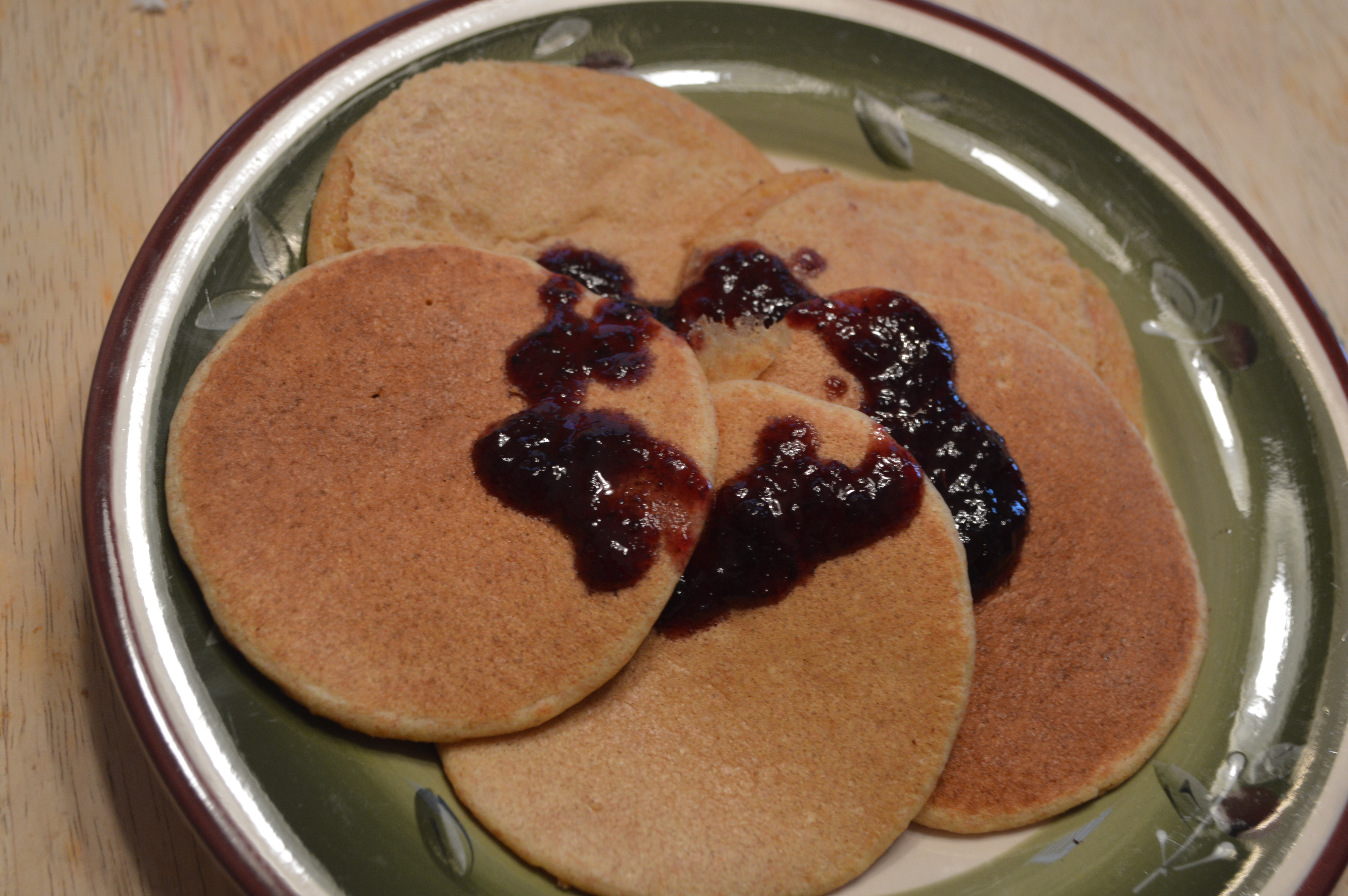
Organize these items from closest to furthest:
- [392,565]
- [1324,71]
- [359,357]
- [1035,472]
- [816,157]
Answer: [392,565]
[359,357]
[1035,472]
[816,157]
[1324,71]

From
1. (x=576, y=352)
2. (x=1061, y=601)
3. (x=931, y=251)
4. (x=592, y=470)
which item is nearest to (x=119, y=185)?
(x=576, y=352)

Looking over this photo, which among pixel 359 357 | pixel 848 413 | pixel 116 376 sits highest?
pixel 848 413

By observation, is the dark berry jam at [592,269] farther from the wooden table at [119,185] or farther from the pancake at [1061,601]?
the wooden table at [119,185]

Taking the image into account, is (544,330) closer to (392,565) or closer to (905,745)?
(392,565)

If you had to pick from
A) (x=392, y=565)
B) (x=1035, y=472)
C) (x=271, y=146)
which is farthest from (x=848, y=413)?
(x=271, y=146)

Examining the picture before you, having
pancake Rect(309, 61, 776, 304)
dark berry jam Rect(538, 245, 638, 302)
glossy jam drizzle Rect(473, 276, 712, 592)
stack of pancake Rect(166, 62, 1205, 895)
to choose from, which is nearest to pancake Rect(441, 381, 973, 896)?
stack of pancake Rect(166, 62, 1205, 895)

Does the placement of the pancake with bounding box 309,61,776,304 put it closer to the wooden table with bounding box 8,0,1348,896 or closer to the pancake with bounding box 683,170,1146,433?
the pancake with bounding box 683,170,1146,433

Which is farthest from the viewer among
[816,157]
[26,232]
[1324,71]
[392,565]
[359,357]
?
[1324,71]
